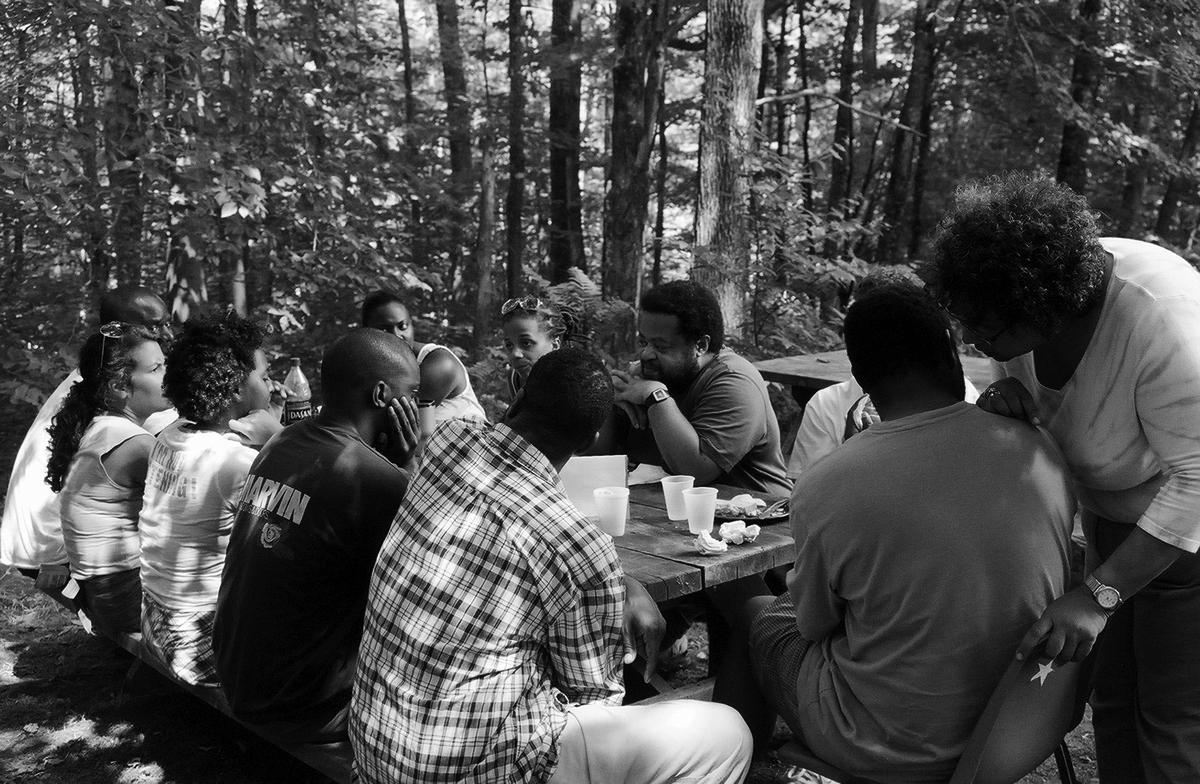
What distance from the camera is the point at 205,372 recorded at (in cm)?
321

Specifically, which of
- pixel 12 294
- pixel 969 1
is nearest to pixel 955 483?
pixel 12 294

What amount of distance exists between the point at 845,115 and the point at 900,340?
1300cm

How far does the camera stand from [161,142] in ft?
21.1

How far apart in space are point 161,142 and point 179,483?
13.8 ft

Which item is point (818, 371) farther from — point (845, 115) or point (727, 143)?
point (845, 115)

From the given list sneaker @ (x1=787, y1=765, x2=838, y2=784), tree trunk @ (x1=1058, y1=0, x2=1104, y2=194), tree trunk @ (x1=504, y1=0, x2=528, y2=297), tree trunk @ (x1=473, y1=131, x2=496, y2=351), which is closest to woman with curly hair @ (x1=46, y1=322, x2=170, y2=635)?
sneaker @ (x1=787, y1=765, x2=838, y2=784)

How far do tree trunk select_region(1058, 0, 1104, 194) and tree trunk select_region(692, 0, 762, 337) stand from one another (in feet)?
12.6

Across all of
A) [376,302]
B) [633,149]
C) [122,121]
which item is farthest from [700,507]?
[633,149]

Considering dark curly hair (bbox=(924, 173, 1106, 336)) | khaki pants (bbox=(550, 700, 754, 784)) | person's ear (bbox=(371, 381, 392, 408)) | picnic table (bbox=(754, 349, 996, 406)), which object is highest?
dark curly hair (bbox=(924, 173, 1106, 336))

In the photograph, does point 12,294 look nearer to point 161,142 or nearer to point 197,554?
point 161,142

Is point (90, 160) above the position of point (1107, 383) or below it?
above

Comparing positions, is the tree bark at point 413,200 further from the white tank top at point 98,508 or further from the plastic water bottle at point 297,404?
the white tank top at point 98,508

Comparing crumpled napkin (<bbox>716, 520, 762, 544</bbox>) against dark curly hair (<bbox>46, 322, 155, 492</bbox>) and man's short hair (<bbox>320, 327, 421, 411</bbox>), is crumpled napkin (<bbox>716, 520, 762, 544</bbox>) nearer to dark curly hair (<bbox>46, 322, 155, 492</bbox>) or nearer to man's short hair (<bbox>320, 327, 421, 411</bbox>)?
man's short hair (<bbox>320, 327, 421, 411</bbox>)

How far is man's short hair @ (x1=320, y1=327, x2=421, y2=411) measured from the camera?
8.80ft
